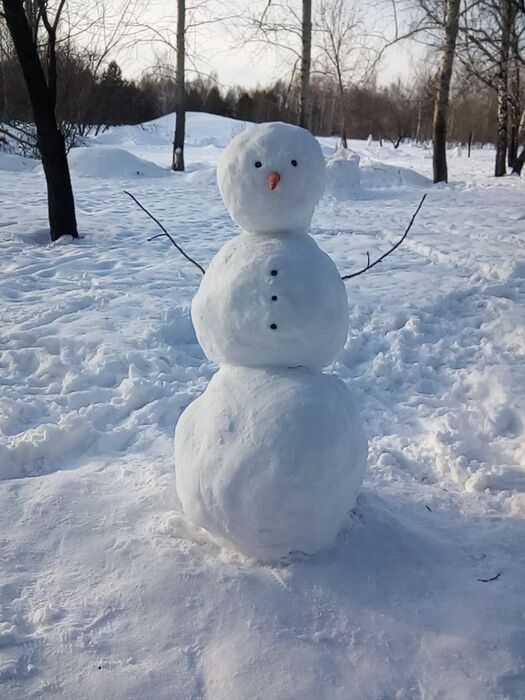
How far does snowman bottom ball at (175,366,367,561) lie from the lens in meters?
1.87

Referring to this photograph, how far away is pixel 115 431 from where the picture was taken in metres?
3.15

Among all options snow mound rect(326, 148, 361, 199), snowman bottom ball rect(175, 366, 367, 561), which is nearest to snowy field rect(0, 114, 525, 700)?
snowman bottom ball rect(175, 366, 367, 561)

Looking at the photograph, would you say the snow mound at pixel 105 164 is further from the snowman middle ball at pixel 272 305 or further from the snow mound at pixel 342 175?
the snowman middle ball at pixel 272 305

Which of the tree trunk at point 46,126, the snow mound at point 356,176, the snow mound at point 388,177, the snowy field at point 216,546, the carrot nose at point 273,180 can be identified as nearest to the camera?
the snowy field at point 216,546

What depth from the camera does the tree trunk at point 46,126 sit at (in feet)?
19.7

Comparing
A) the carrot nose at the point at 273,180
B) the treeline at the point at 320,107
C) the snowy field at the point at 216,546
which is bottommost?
the snowy field at the point at 216,546

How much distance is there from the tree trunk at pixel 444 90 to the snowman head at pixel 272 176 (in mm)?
9928

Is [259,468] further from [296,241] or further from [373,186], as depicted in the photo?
[373,186]

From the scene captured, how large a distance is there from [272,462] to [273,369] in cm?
32

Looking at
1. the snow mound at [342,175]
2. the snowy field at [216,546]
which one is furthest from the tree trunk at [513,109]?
the snowy field at [216,546]

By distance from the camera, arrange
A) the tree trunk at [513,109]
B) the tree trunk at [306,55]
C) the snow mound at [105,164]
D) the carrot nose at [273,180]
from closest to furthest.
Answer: the carrot nose at [273,180] < the tree trunk at [306,55] < the snow mound at [105,164] < the tree trunk at [513,109]

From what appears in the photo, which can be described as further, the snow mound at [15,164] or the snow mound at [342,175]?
the snow mound at [15,164]

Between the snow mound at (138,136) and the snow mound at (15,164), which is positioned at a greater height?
the snow mound at (138,136)

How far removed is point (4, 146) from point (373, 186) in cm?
1221
